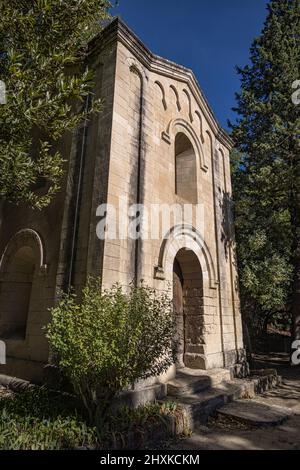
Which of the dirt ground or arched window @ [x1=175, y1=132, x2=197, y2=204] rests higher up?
arched window @ [x1=175, y1=132, x2=197, y2=204]

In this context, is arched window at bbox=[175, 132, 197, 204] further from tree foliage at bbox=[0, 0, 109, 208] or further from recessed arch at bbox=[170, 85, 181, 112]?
tree foliage at bbox=[0, 0, 109, 208]

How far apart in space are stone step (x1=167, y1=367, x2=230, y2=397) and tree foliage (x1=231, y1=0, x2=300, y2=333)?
373cm

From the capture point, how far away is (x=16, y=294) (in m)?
7.60

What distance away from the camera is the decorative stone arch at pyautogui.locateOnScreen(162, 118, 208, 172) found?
8008 millimetres

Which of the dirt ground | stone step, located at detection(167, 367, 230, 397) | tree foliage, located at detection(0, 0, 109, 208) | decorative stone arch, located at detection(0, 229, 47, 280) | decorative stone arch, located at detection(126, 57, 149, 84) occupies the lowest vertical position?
the dirt ground

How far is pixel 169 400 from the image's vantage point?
5.29 meters

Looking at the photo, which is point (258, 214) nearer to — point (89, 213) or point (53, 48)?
point (89, 213)

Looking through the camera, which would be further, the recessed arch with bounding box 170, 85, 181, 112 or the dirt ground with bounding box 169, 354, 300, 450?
the recessed arch with bounding box 170, 85, 181, 112

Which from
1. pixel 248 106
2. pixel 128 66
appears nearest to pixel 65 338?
pixel 128 66

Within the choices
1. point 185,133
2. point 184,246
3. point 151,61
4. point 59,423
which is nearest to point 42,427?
point 59,423

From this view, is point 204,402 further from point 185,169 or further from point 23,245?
point 185,169

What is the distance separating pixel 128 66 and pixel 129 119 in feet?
4.87

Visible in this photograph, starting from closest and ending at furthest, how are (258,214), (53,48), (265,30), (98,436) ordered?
1. (98,436)
2. (53,48)
3. (258,214)
4. (265,30)

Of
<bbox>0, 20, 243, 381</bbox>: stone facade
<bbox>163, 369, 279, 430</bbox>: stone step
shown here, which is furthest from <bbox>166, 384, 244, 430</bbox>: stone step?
<bbox>0, 20, 243, 381</bbox>: stone facade
